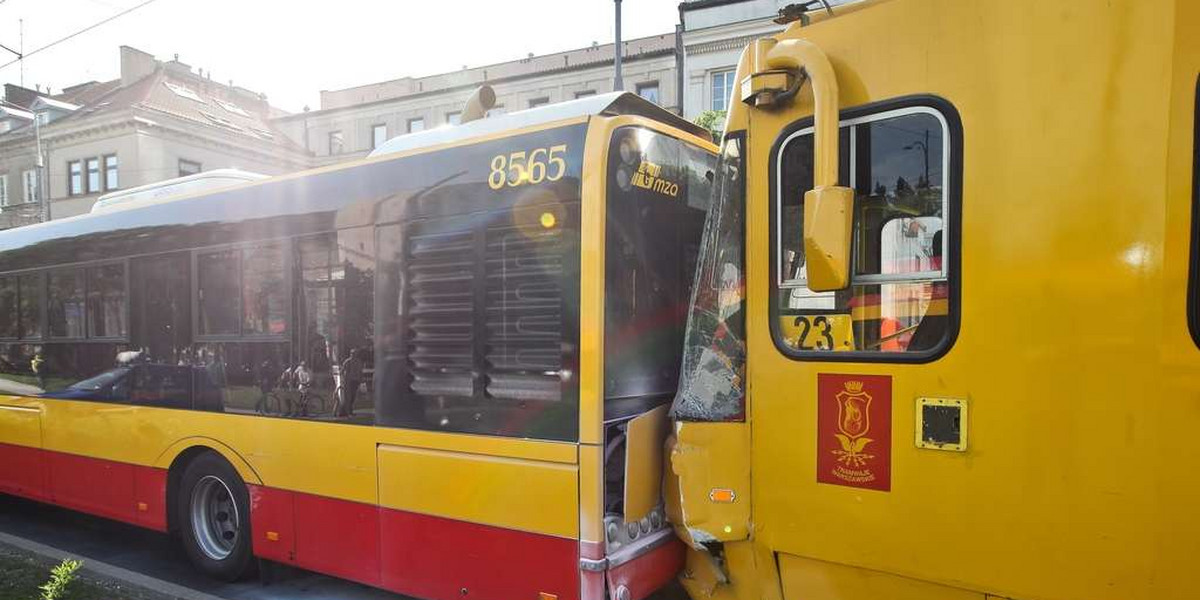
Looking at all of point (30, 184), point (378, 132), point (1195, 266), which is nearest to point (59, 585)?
point (1195, 266)

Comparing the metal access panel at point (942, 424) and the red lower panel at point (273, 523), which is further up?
the metal access panel at point (942, 424)

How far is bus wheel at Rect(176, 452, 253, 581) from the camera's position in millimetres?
5496

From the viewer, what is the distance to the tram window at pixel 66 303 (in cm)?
661

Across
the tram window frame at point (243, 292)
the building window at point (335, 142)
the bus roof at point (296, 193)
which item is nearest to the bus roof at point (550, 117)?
the bus roof at point (296, 193)

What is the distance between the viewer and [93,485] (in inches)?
253

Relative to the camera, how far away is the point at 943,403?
9.23 feet

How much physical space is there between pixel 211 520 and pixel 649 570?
149 inches

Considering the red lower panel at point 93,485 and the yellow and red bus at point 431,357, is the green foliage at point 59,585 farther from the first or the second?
the red lower panel at point 93,485

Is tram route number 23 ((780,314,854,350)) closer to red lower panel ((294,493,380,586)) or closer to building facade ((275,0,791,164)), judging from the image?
red lower panel ((294,493,380,586))

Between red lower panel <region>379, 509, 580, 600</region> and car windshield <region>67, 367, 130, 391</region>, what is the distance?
3304mm

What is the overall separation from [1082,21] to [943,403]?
144 centimetres

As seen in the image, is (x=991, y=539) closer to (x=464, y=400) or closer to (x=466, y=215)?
(x=464, y=400)

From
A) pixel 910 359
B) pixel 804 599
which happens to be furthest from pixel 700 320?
pixel 804 599

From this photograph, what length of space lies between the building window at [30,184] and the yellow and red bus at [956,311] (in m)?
47.4
